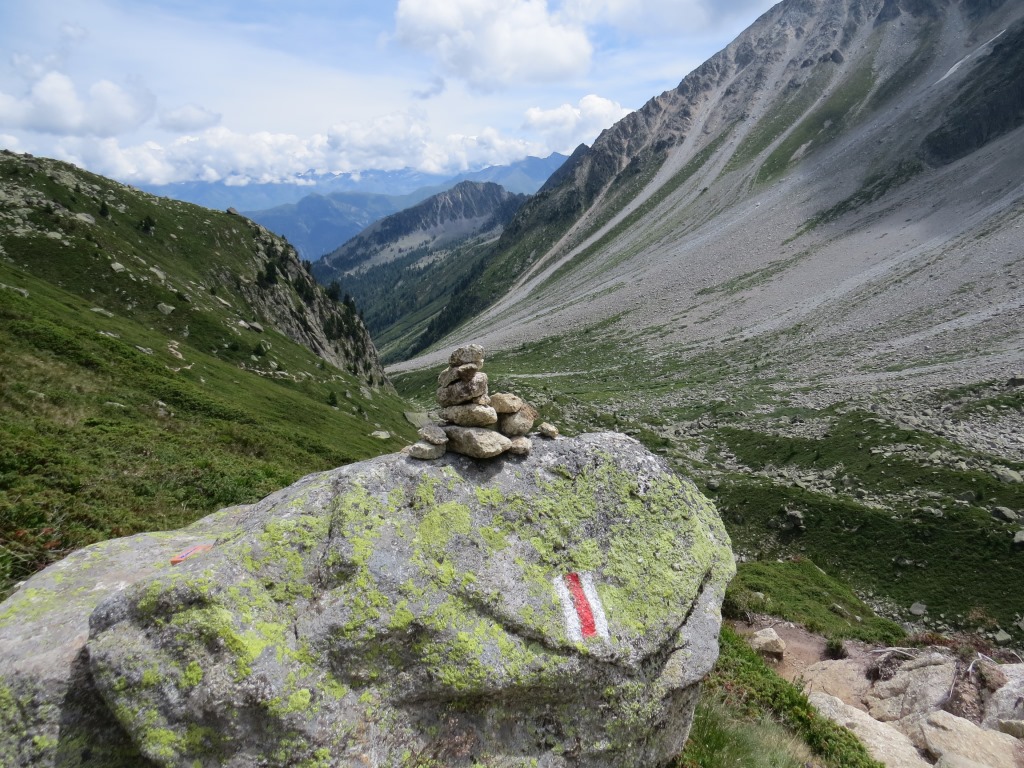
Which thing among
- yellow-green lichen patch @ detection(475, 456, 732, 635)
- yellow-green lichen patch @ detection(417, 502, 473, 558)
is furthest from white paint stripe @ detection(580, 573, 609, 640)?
yellow-green lichen patch @ detection(417, 502, 473, 558)

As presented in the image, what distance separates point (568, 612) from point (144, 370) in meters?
35.1

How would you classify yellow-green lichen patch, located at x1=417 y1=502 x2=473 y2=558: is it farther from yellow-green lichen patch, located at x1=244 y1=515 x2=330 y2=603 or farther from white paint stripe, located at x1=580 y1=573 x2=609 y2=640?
white paint stripe, located at x1=580 y1=573 x2=609 y2=640

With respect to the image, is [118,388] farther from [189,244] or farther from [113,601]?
[189,244]

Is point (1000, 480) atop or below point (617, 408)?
below

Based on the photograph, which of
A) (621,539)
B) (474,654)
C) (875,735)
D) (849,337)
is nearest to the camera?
(474,654)

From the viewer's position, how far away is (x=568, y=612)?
8984 millimetres

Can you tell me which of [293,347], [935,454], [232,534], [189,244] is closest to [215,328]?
[293,347]

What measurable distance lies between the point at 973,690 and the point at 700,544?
14.1 m

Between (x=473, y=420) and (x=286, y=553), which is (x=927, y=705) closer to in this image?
(x=473, y=420)

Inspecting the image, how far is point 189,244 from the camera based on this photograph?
267ft

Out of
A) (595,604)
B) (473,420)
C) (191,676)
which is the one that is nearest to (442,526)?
(473,420)

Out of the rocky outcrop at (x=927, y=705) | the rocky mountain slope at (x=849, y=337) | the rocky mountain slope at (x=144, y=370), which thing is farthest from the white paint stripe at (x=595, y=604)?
the rocky mountain slope at (x=849, y=337)

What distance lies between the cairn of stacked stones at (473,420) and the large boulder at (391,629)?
0.32m

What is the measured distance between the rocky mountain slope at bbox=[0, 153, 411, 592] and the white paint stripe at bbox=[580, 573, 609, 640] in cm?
1132
